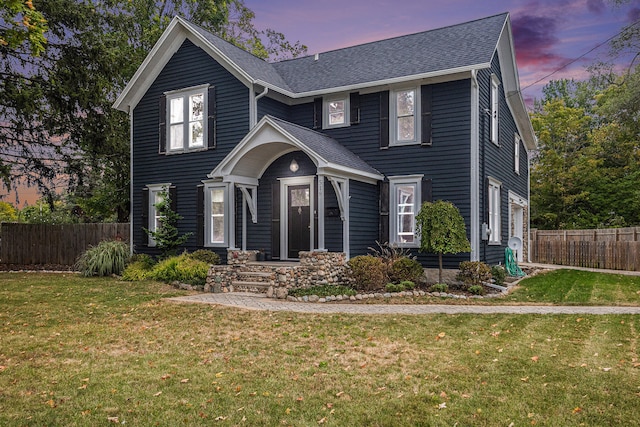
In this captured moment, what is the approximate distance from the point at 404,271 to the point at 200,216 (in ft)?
21.4

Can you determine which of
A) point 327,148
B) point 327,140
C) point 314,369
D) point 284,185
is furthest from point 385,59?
point 314,369

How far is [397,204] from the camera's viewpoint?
42.8ft

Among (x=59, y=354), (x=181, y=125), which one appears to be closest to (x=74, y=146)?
(x=181, y=125)

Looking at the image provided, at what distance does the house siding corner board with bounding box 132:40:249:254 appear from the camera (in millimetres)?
14055

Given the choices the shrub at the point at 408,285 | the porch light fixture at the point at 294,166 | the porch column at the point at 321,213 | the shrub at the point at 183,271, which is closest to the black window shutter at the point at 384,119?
the porch light fixture at the point at 294,166

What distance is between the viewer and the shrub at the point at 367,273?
433 inches

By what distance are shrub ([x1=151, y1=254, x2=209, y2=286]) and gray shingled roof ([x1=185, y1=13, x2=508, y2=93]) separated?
17.9ft

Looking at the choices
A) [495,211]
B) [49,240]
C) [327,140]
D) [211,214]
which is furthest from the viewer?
[49,240]

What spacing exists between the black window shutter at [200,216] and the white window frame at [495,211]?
835 centimetres

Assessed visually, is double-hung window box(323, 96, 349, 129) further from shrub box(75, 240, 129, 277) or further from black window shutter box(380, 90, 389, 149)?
shrub box(75, 240, 129, 277)

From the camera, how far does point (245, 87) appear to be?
13805mm

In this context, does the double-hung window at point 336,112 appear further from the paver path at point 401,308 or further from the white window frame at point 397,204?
the paver path at point 401,308

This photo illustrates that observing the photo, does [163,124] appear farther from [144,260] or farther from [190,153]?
[144,260]

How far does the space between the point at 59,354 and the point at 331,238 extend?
7.27m
